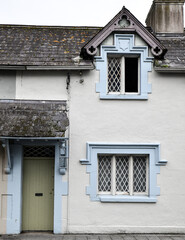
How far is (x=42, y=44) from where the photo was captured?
9.97 meters

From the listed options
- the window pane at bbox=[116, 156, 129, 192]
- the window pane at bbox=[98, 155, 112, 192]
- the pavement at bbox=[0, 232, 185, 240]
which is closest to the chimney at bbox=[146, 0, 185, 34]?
the window pane at bbox=[116, 156, 129, 192]

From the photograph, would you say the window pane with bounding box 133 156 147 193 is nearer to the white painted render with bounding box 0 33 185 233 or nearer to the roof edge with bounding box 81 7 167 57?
the white painted render with bounding box 0 33 185 233

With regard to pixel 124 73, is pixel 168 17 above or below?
above

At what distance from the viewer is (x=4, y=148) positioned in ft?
29.0

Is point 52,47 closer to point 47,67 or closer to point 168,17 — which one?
point 47,67

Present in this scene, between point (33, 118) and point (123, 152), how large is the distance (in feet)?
9.64

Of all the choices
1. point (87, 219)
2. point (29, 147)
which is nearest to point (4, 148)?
point (29, 147)

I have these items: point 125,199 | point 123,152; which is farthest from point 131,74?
point 125,199

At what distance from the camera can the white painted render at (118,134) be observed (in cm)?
876

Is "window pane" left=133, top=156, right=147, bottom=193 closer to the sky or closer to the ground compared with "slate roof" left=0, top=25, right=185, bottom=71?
closer to the ground

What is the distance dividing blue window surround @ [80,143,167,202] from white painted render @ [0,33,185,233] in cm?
15

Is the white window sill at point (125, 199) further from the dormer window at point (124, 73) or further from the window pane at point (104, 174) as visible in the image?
the dormer window at point (124, 73)

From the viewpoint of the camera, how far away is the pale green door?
9047 mm

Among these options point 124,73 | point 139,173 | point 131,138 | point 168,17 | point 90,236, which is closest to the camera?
point 90,236
